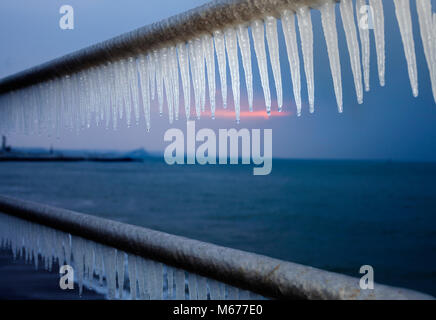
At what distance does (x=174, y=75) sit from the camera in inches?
45.2

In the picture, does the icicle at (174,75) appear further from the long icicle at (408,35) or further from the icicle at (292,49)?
the long icicle at (408,35)

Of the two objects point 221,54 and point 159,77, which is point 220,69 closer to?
point 221,54

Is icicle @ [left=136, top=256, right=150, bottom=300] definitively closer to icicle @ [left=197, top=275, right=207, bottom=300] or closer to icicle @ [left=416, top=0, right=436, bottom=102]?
icicle @ [left=197, top=275, right=207, bottom=300]

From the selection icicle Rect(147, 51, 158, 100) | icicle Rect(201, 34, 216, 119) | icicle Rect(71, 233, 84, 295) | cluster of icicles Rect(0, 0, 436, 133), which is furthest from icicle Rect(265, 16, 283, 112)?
icicle Rect(71, 233, 84, 295)

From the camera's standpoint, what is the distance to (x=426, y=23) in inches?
27.8

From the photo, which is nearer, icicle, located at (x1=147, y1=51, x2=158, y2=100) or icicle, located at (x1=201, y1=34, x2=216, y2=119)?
icicle, located at (x1=201, y1=34, x2=216, y2=119)

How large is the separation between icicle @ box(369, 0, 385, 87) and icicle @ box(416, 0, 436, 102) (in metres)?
0.06

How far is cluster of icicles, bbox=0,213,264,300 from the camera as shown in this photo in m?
0.98

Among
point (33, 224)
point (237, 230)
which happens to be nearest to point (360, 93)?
point (33, 224)

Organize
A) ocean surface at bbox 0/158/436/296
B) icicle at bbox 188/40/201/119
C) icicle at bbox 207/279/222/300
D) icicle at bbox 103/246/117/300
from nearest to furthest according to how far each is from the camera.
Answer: icicle at bbox 207/279/222/300
icicle at bbox 188/40/201/119
icicle at bbox 103/246/117/300
ocean surface at bbox 0/158/436/296

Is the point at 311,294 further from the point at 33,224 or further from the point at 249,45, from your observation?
the point at 33,224

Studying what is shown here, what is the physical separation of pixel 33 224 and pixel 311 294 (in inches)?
56.9

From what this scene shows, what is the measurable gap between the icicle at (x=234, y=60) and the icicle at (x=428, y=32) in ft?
1.20

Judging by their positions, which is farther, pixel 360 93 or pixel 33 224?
pixel 33 224
